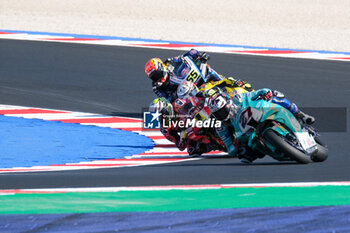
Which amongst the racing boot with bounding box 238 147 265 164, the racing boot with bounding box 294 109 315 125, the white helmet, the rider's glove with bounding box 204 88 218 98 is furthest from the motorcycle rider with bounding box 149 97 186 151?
the racing boot with bounding box 294 109 315 125

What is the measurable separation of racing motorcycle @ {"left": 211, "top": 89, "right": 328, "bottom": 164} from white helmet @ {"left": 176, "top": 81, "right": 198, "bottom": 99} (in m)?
1.18

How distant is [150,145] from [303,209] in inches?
201

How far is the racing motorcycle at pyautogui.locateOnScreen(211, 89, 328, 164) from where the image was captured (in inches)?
389

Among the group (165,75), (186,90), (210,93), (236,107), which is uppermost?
(165,75)

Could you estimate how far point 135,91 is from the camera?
1667cm

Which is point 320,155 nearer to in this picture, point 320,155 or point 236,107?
point 320,155

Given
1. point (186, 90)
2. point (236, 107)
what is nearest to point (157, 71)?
point (186, 90)

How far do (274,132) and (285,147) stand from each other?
22 centimetres

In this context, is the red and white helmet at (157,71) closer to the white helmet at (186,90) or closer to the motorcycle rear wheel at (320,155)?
the white helmet at (186,90)

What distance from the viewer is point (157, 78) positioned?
41.2 ft

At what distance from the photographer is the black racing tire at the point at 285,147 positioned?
9.79 meters

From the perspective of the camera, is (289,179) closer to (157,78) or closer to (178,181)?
(178,181)

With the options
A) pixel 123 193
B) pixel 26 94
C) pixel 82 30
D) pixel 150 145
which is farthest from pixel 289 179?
pixel 82 30

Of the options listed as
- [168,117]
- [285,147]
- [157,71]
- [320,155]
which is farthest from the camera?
[157,71]
